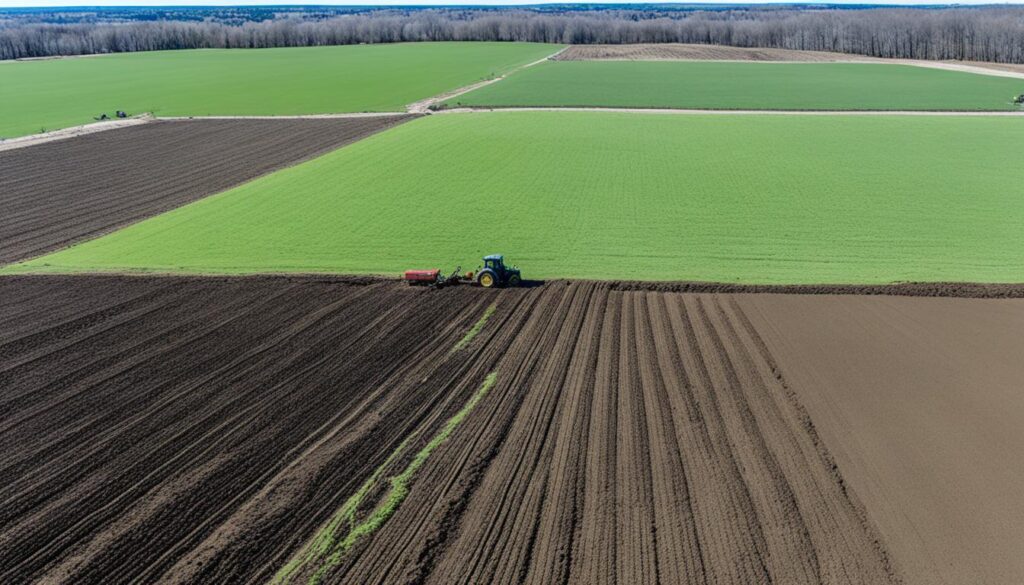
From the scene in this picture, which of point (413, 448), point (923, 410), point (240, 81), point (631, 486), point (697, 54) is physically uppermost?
point (697, 54)

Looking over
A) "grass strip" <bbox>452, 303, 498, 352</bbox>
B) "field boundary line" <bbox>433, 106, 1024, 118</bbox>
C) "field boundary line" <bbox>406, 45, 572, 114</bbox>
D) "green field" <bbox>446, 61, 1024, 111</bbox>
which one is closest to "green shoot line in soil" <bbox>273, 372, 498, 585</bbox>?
"grass strip" <bbox>452, 303, 498, 352</bbox>

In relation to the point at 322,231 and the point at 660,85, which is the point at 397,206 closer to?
the point at 322,231

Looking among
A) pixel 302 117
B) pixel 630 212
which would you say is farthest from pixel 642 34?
pixel 630 212

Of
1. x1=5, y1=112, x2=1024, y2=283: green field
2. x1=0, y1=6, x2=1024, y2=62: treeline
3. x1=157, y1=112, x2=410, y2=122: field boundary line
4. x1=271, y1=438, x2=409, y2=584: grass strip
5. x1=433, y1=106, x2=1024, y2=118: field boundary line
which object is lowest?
x1=271, y1=438, x2=409, y2=584: grass strip

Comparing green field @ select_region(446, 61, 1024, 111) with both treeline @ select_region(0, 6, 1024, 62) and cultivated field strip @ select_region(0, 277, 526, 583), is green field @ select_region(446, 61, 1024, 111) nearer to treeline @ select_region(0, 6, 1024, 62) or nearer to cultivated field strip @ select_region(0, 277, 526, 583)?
treeline @ select_region(0, 6, 1024, 62)

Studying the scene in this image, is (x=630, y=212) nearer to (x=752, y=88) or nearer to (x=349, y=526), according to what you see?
(x=349, y=526)

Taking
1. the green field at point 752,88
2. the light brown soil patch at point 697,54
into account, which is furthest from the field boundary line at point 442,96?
the light brown soil patch at point 697,54
